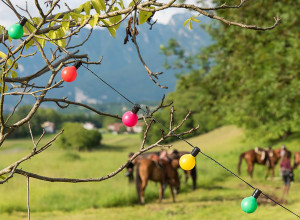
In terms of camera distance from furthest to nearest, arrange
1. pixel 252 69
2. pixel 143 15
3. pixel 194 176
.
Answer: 1. pixel 252 69
2. pixel 194 176
3. pixel 143 15

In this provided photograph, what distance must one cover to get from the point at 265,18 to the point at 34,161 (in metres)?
11.2

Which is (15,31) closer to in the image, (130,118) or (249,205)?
(130,118)

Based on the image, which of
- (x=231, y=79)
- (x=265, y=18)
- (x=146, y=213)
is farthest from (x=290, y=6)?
(x=146, y=213)

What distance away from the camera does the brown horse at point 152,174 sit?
45.1ft

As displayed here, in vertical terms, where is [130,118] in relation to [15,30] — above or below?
below

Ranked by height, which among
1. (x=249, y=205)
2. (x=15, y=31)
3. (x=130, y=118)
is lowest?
(x=249, y=205)

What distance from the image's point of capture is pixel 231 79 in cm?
2028

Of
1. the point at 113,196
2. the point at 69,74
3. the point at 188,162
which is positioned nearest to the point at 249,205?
the point at 188,162

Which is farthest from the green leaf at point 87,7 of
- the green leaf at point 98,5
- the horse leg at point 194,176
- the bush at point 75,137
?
the bush at point 75,137

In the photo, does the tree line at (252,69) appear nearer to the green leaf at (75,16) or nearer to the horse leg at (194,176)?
the horse leg at (194,176)

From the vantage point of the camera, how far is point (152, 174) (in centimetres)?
1391

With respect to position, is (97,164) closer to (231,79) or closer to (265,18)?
(231,79)

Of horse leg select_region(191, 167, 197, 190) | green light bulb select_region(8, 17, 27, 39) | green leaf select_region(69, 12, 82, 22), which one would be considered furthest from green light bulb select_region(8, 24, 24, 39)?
horse leg select_region(191, 167, 197, 190)

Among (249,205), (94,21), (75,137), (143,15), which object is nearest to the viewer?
(94,21)
